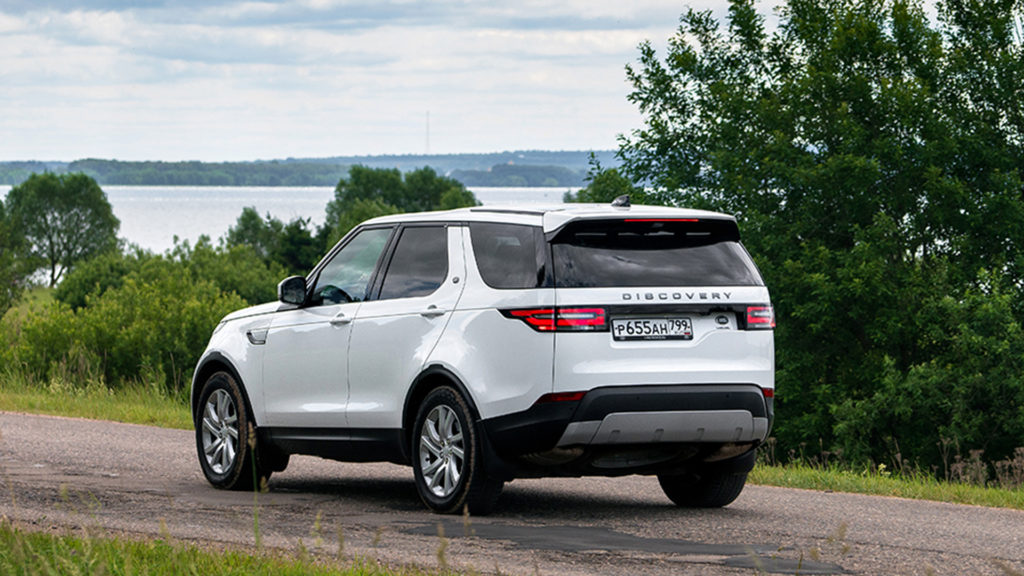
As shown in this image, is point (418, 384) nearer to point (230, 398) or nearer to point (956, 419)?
point (230, 398)

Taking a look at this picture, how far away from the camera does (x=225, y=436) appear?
9609 millimetres

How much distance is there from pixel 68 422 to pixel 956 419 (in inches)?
695

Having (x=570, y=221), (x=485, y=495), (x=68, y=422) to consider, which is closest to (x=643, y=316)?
(x=570, y=221)

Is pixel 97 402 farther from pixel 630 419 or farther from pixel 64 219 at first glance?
pixel 64 219

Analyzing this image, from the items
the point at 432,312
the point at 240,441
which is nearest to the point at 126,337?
the point at 240,441

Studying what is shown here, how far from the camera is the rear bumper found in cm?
743

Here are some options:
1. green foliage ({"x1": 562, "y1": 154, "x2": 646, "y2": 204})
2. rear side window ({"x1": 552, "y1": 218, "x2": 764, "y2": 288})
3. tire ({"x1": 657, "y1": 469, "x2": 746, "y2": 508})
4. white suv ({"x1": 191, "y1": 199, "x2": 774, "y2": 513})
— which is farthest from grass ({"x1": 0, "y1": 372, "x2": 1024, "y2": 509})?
green foliage ({"x1": 562, "y1": 154, "x2": 646, "y2": 204})

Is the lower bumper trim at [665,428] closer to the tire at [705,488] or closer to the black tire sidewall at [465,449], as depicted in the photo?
the black tire sidewall at [465,449]

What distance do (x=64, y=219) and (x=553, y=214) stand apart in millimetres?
108209

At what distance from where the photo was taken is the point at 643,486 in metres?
10.3

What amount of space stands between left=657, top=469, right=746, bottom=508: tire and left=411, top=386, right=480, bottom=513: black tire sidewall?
61.2 inches

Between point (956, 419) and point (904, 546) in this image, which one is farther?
point (956, 419)

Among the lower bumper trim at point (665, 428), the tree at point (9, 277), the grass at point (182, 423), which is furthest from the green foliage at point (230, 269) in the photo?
the lower bumper trim at point (665, 428)

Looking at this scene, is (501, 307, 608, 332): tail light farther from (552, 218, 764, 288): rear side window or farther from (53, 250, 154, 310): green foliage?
(53, 250, 154, 310): green foliage
